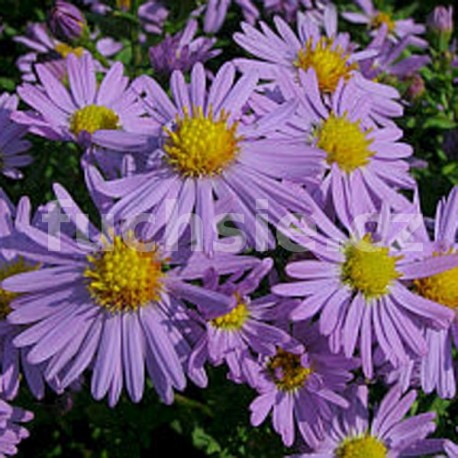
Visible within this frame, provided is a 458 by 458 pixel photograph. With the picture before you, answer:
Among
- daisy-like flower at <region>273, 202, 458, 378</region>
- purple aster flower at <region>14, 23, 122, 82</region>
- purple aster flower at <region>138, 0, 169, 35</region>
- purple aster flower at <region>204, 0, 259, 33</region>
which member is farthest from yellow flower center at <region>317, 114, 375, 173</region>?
purple aster flower at <region>138, 0, 169, 35</region>

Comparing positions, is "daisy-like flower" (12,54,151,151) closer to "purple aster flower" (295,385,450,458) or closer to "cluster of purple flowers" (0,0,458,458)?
"cluster of purple flowers" (0,0,458,458)

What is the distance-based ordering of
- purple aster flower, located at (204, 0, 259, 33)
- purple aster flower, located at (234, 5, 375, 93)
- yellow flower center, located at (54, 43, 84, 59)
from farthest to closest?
purple aster flower, located at (204, 0, 259, 33), yellow flower center, located at (54, 43, 84, 59), purple aster flower, located at (234, 5, 375, 93)

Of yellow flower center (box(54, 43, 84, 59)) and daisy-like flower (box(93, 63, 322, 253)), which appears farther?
yellow flower center (box(54, 43, 84, 59))

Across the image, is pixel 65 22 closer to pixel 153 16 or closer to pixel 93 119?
pixel 93 119

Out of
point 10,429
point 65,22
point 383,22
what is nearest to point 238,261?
point 10,429

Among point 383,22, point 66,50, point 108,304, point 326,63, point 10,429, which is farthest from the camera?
point 383,22

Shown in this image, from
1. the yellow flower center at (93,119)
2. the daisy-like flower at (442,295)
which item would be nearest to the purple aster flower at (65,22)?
the yellow flower center at (93,119)

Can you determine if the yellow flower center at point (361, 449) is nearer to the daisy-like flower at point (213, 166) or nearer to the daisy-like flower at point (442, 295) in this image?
the daisy-like flower at point (442, 295)

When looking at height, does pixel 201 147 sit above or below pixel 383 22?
below
